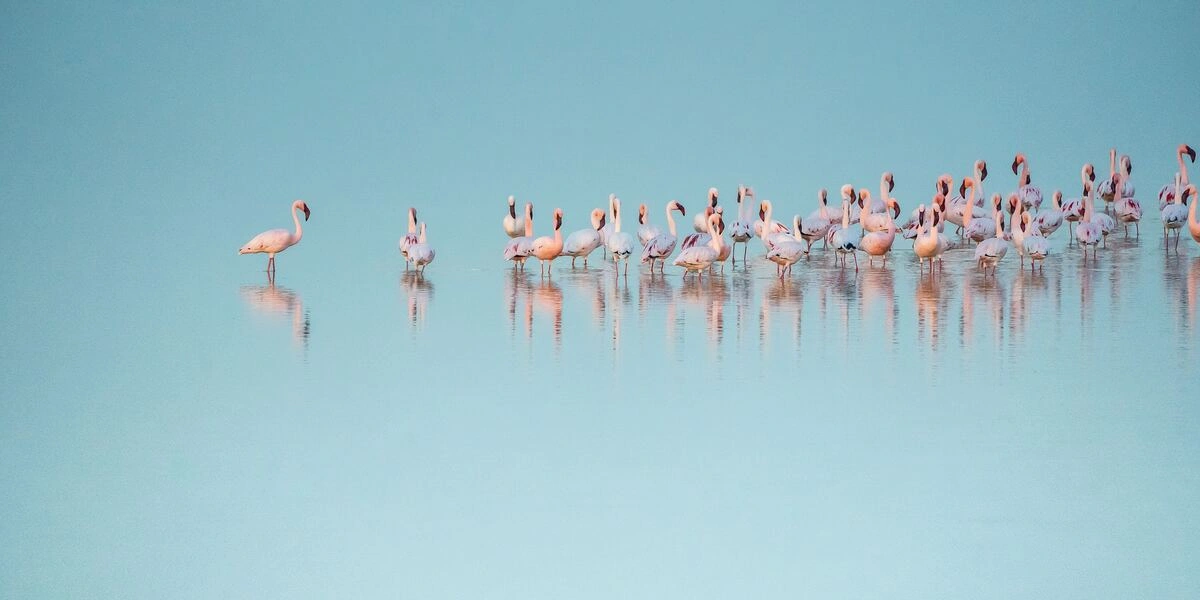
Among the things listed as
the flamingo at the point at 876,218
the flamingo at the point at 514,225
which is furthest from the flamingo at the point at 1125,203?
the flamingo at the point at 514,225

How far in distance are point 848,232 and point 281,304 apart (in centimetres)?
483

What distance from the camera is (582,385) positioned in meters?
8.39

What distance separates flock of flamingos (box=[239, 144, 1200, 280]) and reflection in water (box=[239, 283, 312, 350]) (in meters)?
1.34

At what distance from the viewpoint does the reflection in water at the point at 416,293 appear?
36.5 ft

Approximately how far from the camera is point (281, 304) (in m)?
11.7

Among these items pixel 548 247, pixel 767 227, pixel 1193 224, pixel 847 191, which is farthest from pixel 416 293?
pixel 1193 224

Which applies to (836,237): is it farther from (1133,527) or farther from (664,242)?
(1133,527)

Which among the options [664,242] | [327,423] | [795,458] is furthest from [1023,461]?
[664,242]

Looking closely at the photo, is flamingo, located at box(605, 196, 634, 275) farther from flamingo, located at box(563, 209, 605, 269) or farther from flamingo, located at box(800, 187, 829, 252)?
flamingo, located at box(800, 187, 829, 252)

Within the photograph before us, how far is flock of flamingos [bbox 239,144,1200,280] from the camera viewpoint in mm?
13273

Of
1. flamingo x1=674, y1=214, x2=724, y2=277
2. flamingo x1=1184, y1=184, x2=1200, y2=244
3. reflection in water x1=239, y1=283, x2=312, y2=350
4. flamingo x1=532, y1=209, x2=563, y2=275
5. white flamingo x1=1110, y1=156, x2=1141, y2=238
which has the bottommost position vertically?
reflection in water x1=239, y1=283, x2=312, y2=350

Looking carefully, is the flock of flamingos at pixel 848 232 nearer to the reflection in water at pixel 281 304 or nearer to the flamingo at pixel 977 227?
the flamingo at pixel 977 227

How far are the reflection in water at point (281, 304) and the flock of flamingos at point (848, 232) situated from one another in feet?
4.38

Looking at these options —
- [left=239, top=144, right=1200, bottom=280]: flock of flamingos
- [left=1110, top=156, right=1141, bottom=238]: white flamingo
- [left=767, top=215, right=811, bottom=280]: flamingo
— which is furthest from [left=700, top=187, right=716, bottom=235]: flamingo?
[left=1110, top=156, right=1141, bottom=238]: white flamingo
